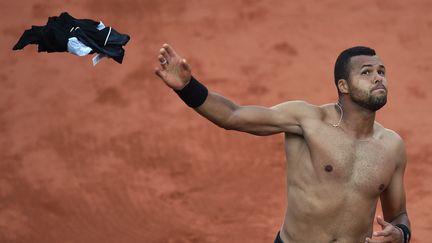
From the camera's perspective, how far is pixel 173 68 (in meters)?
6.81

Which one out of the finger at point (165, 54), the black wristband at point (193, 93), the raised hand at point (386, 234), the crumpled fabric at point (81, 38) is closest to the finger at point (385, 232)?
the raised hand at point (386, 234)

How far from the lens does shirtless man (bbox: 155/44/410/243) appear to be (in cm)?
717

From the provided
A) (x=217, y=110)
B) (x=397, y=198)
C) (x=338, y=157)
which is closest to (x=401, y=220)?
(x=397, y=198)

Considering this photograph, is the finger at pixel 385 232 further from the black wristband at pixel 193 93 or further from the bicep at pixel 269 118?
the black wristband at pixel 193 93

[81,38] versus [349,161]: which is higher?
[81,38]

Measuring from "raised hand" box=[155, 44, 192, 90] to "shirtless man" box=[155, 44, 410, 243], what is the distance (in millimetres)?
475

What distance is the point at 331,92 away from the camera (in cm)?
1220

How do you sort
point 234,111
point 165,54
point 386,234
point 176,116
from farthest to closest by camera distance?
point 176,116
point 234,111
point 386,234
point 165,54

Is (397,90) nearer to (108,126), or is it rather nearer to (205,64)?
(205,64)

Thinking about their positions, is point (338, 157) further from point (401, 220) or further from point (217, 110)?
point (217, 110)

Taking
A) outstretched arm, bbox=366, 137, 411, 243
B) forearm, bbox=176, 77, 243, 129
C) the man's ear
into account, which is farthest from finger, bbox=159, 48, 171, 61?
outstretched arm, bbox=366, 137, 411, 243

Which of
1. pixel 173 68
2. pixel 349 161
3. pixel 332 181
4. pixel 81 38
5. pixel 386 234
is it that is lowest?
pixel 386 234

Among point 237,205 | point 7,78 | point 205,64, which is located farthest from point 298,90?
point 7,78

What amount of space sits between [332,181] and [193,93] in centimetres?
111
